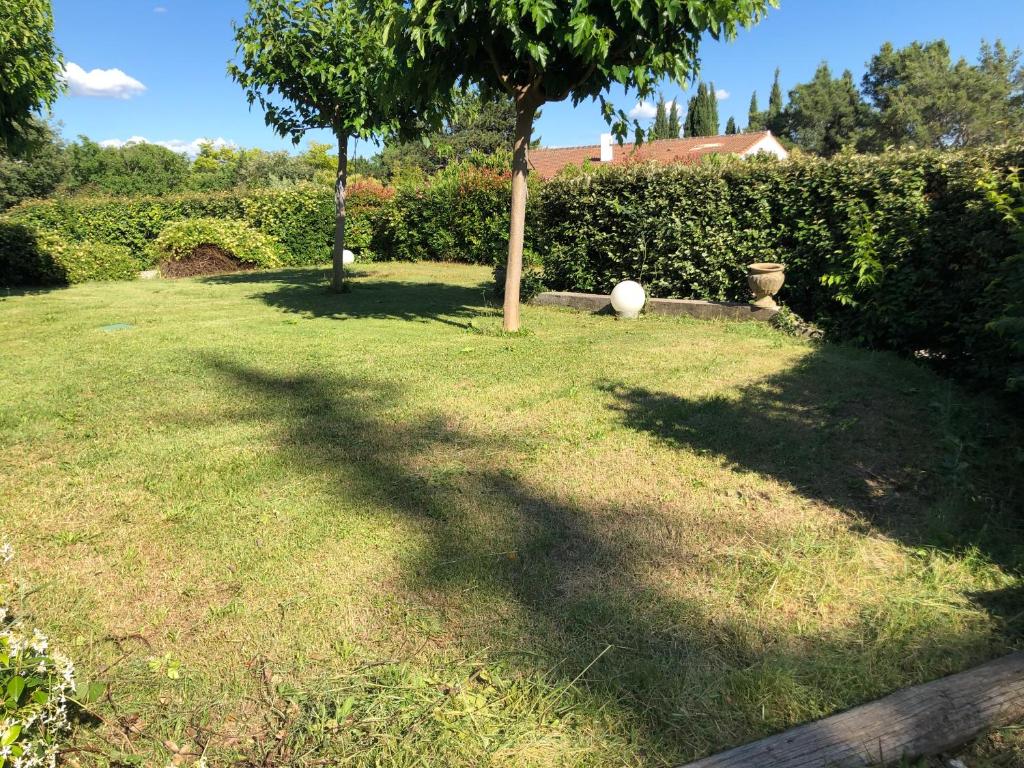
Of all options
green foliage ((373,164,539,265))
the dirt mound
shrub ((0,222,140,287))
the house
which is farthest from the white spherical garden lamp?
the house

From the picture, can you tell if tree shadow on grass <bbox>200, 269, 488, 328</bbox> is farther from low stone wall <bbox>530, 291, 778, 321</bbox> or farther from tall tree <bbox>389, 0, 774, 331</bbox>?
tall tree <bbox>389, 0, 774, 331</bbox>

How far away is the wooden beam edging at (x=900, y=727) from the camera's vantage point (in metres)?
1.60

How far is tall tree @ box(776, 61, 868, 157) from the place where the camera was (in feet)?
137

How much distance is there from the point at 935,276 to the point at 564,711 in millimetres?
5970

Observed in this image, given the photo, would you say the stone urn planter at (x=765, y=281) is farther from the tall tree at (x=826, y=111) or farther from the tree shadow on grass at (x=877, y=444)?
the tall tree at (x=826, y=111)

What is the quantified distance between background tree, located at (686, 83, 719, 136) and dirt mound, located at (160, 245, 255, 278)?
45.3 meters

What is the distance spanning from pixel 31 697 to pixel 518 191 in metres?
6.10

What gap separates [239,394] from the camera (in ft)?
15.4

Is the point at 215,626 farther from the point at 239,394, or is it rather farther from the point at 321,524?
the point at 239,394

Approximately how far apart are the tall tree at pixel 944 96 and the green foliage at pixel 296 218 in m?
36.2

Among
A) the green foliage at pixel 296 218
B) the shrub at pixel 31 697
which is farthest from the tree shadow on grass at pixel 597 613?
the green foliage at pixel 296 218

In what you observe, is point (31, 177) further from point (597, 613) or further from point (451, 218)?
point (597, 613)

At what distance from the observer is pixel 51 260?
13367 millimetres

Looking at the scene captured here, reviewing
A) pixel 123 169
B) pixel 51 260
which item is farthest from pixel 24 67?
pixel 123 169
